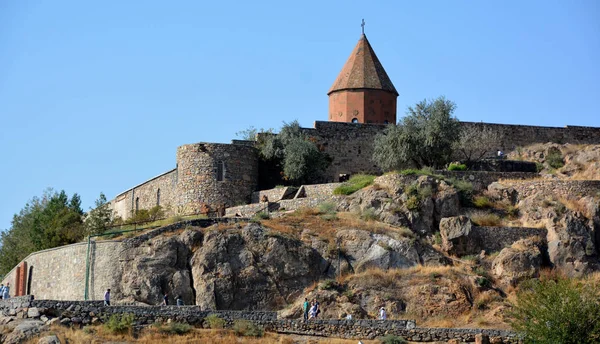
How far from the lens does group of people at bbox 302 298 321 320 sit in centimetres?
3953

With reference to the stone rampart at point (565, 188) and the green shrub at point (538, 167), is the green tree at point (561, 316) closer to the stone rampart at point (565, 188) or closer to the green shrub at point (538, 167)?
the stone rampart at point (565, 188)

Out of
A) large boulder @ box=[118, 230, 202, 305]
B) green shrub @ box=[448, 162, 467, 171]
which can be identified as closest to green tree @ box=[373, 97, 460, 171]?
green shrub @ box=[448, 162, 467, 171]

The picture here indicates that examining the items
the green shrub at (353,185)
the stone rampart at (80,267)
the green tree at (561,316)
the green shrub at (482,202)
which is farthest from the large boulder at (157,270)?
the green tree at (561,316)

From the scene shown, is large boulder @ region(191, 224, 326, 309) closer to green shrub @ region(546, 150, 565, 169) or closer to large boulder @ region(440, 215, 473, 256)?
large boulder @ region(440, 215, 473, 256)

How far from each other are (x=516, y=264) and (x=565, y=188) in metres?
5.39

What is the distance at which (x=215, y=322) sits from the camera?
3444 cm

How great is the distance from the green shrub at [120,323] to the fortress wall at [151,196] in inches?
757

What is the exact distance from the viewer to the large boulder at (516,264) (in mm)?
45375

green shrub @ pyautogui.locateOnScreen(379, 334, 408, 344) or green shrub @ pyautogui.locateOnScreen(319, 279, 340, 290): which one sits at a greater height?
green shrub @ pyautogui.locateOnScreen(319, 279, 340, 290)

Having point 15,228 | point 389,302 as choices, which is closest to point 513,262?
point 389,302

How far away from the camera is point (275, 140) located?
54.8 metres

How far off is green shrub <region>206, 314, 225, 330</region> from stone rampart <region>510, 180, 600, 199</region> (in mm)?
19390

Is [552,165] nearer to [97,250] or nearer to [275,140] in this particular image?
[275,140]

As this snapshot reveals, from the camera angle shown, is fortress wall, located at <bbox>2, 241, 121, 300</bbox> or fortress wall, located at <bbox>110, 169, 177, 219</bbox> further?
fortress wall, located at <bbox>110, 169, 177, 219</bbox>
